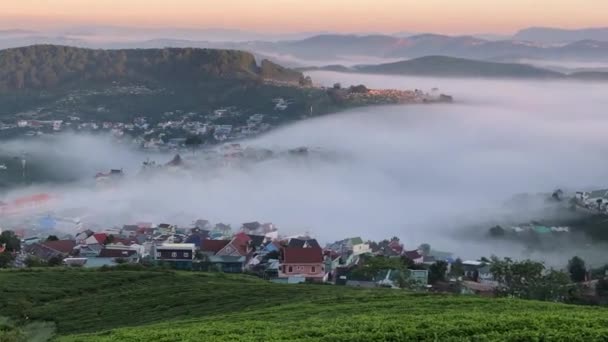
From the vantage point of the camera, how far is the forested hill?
391 feet

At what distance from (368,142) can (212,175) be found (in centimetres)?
3255

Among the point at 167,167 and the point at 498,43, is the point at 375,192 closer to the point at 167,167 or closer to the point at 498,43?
the point at 167,167

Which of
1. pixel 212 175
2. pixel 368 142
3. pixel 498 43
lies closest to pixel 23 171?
pixel 212 175

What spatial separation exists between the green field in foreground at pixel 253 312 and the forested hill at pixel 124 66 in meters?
97.2

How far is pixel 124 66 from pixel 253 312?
118060 mm

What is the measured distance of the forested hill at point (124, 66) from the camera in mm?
119062

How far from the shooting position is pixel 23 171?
73000mm

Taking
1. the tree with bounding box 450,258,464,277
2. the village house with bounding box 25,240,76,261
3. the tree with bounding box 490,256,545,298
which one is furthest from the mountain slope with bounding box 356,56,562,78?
the tree with bounding box 490,256,545,298

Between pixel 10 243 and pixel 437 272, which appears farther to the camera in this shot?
pixel 10 243

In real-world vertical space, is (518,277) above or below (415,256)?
above

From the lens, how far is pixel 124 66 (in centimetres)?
12719

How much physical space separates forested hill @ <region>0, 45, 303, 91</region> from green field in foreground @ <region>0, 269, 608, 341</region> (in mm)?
97219

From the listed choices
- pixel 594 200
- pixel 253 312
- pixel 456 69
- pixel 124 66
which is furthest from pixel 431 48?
pixel 253 312

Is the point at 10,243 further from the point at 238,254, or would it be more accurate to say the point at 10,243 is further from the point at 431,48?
the point at 431,48
